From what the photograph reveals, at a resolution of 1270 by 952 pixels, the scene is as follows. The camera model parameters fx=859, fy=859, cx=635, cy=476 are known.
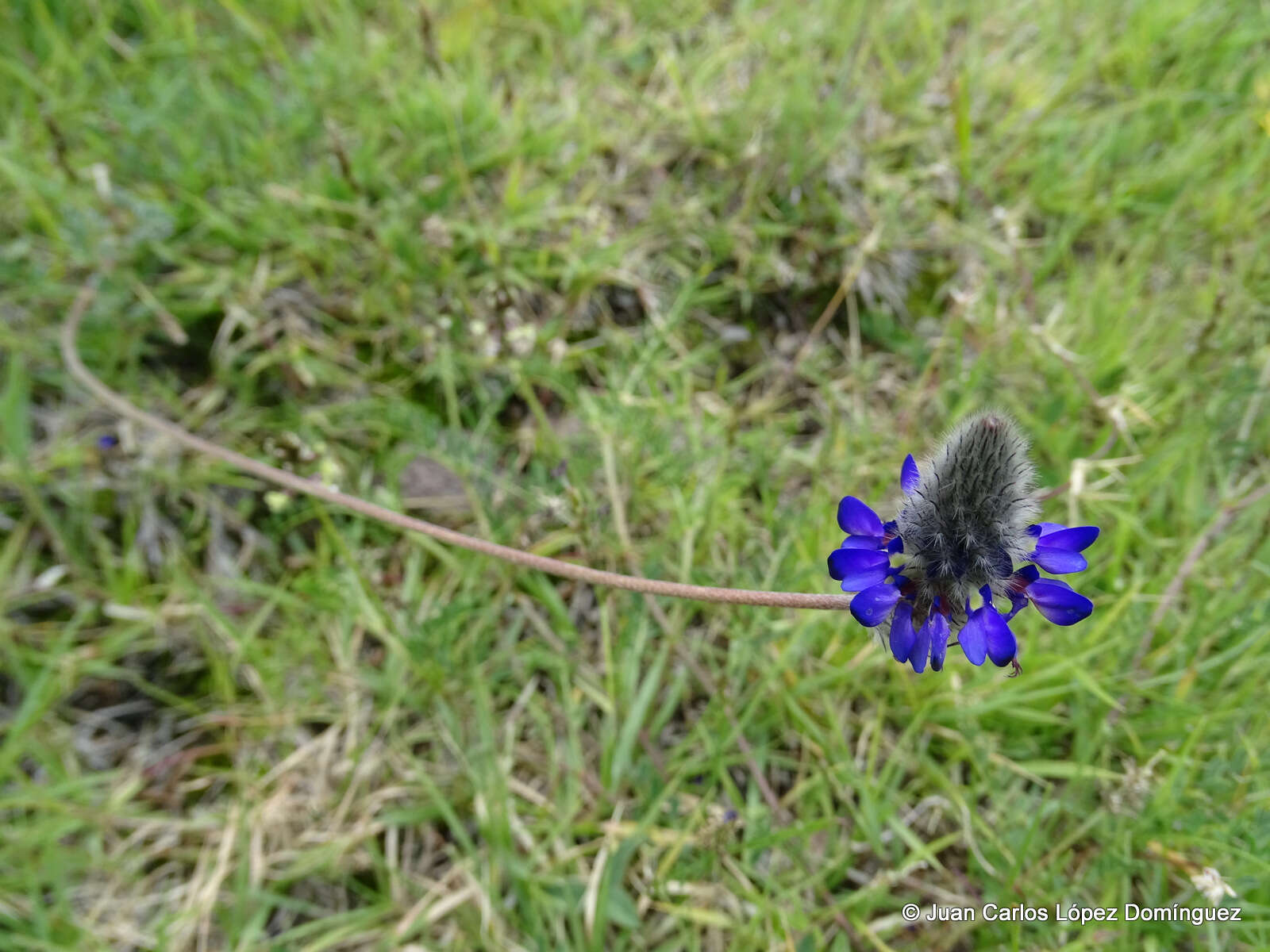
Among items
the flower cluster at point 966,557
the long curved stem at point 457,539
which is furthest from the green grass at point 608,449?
the flower cluster at point 966,557

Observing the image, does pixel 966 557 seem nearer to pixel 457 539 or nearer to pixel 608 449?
pixel 457 539

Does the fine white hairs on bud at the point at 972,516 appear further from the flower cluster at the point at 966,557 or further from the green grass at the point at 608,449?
the green grass at the point at 608,449

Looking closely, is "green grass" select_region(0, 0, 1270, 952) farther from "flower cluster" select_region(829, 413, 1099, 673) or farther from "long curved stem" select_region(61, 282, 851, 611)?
"flower cluster" select_region(829, 413, 1099, 673)

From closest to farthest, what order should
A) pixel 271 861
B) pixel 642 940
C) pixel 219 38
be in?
pixel 642 940, pixel 271 861, pixel 219 38

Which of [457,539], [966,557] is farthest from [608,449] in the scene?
[966,557]

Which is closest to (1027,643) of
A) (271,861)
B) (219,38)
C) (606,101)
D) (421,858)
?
(421,858)

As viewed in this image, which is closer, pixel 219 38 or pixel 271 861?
pixel 271 861

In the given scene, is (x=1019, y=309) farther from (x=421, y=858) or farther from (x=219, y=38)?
(x=219, y=38)
